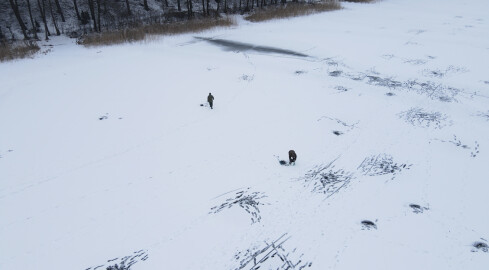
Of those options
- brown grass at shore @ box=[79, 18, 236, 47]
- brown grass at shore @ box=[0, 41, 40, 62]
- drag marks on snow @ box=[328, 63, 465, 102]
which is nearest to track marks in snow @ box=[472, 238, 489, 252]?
drag marks on snow @ box=[328, 63, 465, 102]

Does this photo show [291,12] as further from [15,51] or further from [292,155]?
[292,155]

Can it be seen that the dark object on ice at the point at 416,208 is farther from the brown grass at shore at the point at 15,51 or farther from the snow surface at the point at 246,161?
the brown grass at shore at the point at 15,51

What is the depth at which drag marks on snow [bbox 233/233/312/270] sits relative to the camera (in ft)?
19.8

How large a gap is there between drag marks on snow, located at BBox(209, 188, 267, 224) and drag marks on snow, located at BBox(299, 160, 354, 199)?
1379 mm

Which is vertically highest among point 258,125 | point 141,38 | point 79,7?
point 79,7

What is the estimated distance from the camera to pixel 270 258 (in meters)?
6.16

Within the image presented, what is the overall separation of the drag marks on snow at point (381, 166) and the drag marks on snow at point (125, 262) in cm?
587

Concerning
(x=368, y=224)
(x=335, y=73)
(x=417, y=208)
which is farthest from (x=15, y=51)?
(x=417, y=208)

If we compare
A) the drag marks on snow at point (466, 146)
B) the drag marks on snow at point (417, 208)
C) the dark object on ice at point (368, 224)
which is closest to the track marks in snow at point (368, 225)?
the dark object on ice at point (368, 224)

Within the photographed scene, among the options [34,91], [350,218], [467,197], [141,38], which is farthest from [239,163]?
[141,38]

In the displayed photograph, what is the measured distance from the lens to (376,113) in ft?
38.0

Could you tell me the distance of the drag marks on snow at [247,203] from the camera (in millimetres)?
7175

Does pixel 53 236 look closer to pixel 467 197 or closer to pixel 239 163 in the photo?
pixel 239 163

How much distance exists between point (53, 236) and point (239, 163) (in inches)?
186
